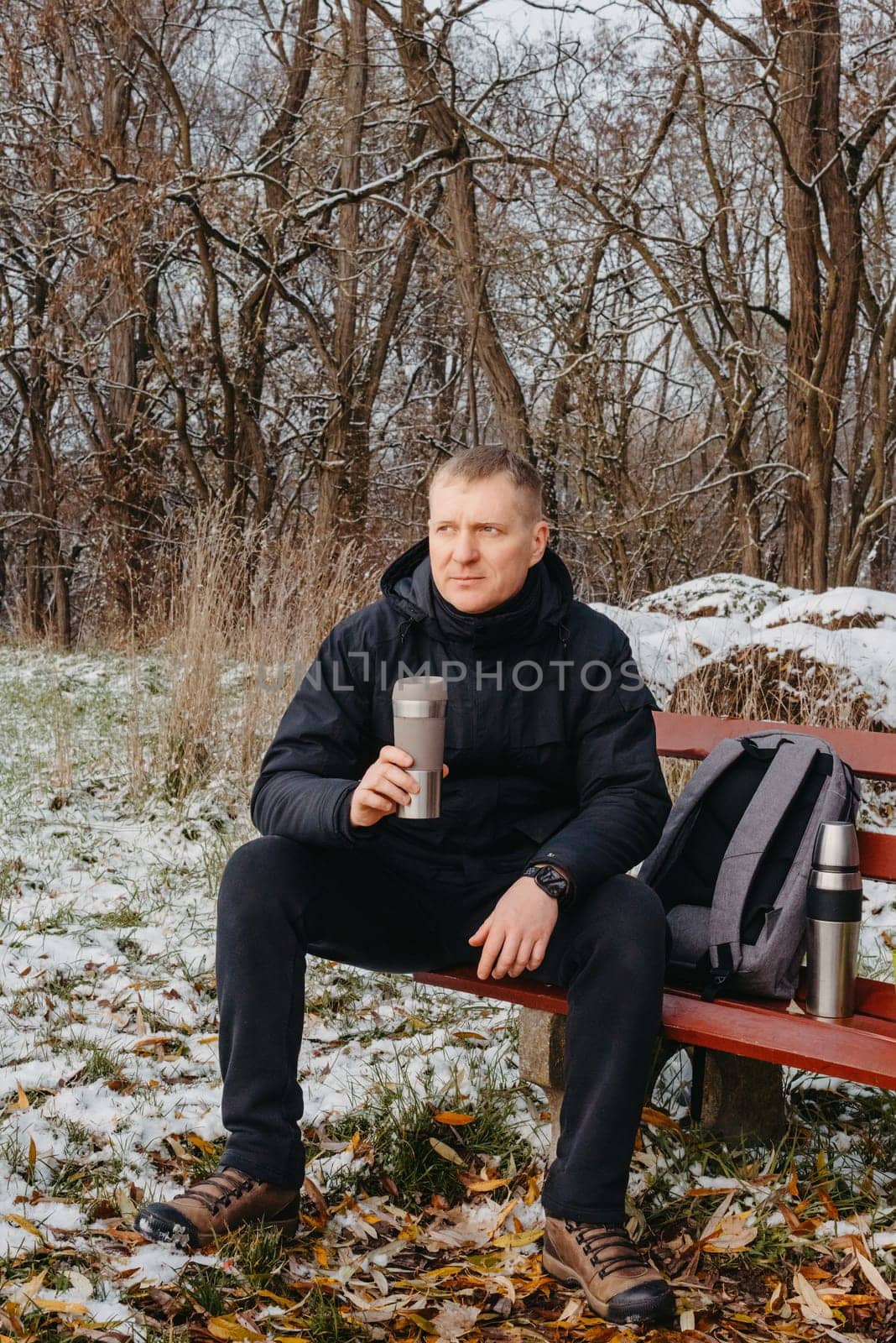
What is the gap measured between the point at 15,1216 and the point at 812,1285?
1497 millimetres

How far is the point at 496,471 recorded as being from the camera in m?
2.49

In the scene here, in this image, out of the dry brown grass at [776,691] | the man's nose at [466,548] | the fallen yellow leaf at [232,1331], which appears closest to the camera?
the fallen yellow leaf at [232,1331]

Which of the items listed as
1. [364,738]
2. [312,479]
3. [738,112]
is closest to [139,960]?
[364,738]

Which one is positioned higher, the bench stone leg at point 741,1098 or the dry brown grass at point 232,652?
the dry brown grass at point 232,652

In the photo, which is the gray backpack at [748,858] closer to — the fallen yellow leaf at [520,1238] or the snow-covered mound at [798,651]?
the fallen yellow leaf at [520,1238]

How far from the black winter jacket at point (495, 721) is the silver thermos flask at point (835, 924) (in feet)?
1.12

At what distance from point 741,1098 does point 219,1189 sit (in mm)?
1148

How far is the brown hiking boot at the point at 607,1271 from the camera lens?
2053 mm

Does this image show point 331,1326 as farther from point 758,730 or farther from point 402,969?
point 758,730

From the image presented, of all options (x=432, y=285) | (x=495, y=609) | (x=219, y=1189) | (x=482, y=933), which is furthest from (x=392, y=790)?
(x=432, y=285)

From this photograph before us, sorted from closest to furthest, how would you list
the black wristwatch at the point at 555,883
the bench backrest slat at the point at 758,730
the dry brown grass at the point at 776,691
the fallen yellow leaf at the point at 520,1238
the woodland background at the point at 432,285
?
the black wristwatch at the point at 555,883 < the fallen yellow leaf at the point at 520,1238 < the bench backrest slat at the point at 758,730 < the dry brown grass at the point at 776,691 < the woodland background at the point at 432,285

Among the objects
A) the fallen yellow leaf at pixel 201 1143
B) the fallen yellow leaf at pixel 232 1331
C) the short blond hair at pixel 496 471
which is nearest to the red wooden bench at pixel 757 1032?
the fallen yellow leaf at pixel 201 1143

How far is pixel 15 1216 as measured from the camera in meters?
2.31

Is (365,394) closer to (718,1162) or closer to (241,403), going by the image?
(241,403)
